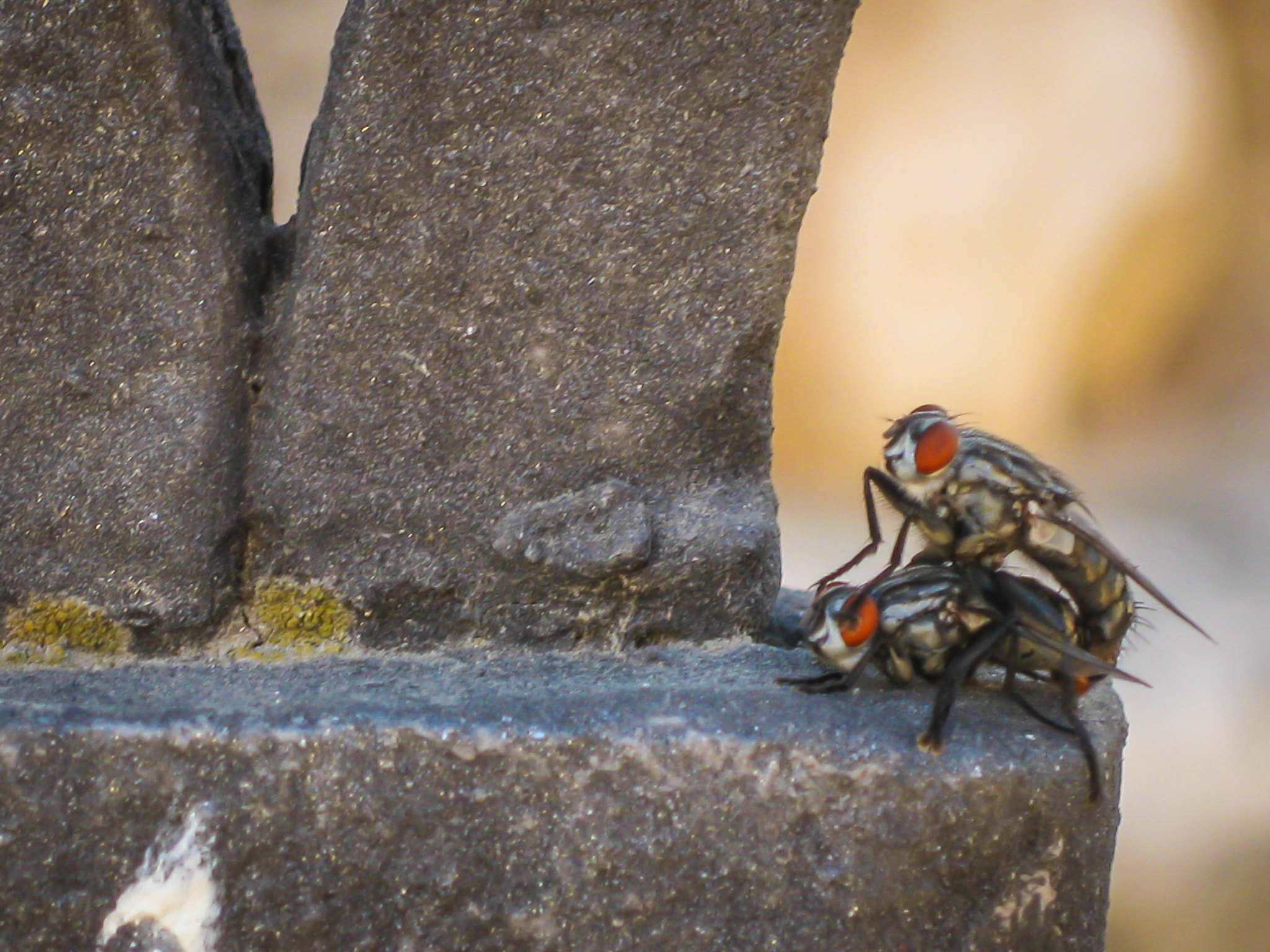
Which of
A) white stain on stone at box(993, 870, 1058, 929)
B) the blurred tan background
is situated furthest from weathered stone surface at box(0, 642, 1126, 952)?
the blurred tan background

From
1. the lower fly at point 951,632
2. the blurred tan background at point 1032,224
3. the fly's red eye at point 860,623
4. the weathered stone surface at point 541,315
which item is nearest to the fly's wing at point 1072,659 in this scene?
the lower fly at point 951,632

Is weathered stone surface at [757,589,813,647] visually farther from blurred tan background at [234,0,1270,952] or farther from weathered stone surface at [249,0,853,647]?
blurred tan background at [234,0,1270,952]

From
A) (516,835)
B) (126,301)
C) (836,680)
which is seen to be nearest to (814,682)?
(836,680)

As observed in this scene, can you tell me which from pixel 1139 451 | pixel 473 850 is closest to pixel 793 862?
pixel 473 850

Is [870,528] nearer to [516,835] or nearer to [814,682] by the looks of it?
[814,682]

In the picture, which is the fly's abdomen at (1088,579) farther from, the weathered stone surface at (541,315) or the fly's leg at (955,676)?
the weathered stone surface at (541,315)

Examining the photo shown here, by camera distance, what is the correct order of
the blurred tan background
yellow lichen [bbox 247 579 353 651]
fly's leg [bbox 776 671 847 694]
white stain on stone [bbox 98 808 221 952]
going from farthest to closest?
1. the blurred tan background
2. yellow lichen [bbox 247 579 353 651]
3. fly's leg [bbox 776 671 847 694]
4. white stain on stone [bbox 98 808 221 952]

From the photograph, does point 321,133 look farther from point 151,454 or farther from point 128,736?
point 128,736
